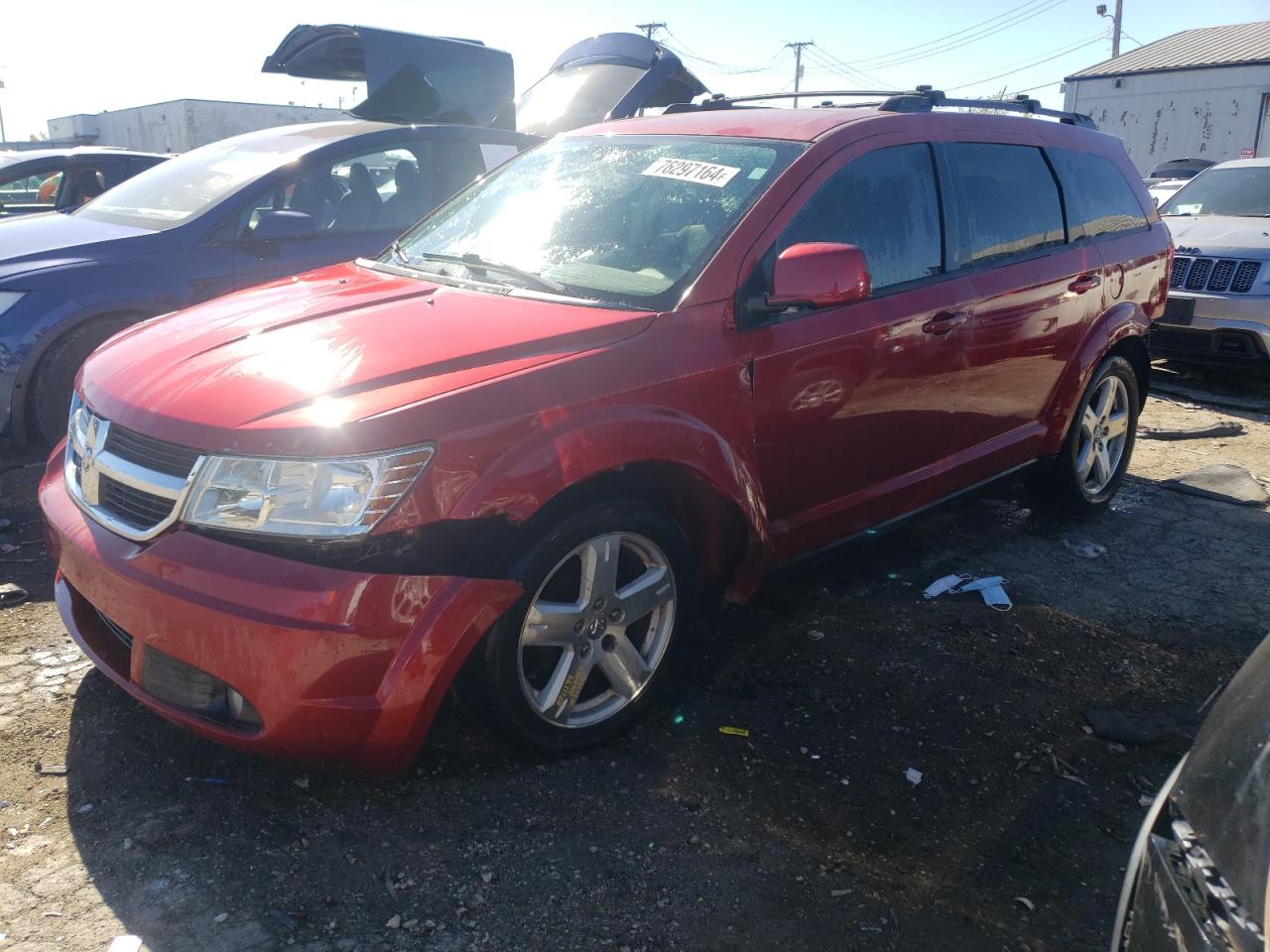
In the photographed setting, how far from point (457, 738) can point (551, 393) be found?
111cm

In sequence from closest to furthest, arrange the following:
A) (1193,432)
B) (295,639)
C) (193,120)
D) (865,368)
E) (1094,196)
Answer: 1. (295,639)
2. (865,368)
3. (1094,196)
4. (1193,432)
5. (193,120)

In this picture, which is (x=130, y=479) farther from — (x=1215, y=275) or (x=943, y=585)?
(x=1215, y=275)

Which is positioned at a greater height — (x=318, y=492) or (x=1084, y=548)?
(x=318, y=492)

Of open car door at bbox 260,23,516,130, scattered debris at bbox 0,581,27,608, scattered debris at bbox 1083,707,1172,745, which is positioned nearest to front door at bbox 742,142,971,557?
scattered debris at bbox 1083,707,1172,745

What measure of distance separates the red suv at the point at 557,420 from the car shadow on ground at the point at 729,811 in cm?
27

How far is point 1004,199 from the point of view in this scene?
421 centimetres

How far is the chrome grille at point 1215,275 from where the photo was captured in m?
8.01

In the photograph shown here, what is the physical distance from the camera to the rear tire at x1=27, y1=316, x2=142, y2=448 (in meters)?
5.15

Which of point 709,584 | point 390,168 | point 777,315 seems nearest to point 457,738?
point 709,584

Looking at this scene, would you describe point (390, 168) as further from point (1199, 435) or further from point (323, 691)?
point (1199, 435)

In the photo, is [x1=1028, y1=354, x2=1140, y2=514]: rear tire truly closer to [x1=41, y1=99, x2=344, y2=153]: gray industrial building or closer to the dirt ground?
the dirt ground

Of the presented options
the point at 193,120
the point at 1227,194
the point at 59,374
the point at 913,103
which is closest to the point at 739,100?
the point at 913,103

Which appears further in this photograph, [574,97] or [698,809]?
[574,97]

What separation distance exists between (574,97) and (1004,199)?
392 cm
